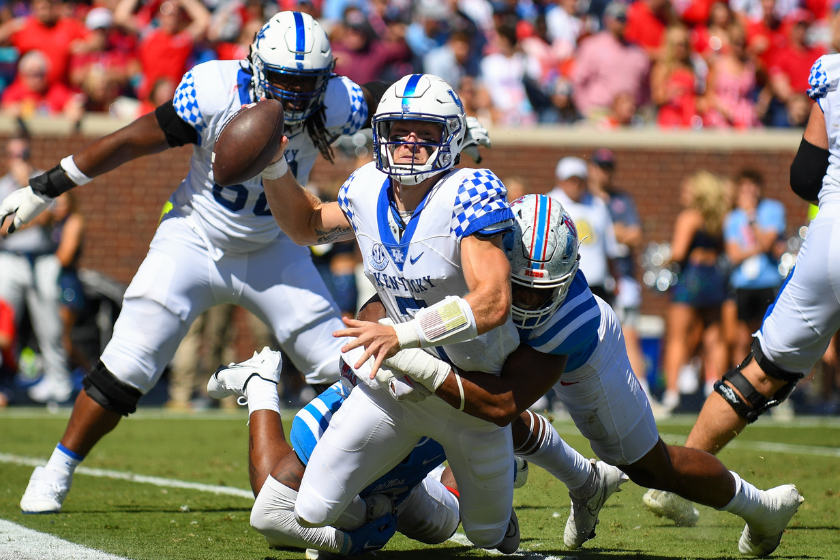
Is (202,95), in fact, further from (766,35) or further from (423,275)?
(766,35)

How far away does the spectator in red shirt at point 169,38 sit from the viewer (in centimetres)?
1016

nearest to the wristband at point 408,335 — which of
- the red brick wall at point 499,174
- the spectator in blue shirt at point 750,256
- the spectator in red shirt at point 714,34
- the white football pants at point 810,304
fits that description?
the white football pants at point 810,304

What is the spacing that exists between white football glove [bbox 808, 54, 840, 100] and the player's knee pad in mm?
1958

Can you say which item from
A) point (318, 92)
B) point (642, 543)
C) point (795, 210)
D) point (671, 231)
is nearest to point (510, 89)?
point (671, 231)

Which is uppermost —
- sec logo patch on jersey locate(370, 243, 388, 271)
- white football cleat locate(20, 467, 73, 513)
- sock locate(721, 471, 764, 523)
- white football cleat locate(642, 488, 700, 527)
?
sec logo patch on jersey locate(370, 243, 388, 271)

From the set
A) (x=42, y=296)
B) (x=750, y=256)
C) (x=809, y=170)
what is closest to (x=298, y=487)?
(x=809, y=170)

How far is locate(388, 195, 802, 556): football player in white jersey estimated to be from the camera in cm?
307

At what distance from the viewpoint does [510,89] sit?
1089 cm

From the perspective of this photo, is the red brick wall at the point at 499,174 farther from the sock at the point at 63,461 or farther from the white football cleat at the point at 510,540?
the white football cleat at the point at 510,540

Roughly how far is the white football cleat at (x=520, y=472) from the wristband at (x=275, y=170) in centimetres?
130

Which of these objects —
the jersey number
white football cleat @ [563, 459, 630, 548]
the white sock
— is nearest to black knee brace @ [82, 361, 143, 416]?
the jersey number

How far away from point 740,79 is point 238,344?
585 cm

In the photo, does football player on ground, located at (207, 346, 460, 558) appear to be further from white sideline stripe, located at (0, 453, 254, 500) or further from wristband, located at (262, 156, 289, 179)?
white sideline stripe, located at (0, 453, 254, 500)

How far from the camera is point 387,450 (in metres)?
3.20
